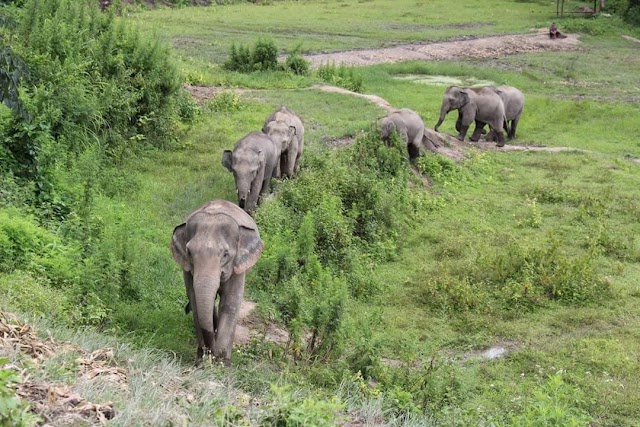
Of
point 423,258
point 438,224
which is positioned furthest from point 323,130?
point 423,258

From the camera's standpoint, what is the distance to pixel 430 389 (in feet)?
26.5

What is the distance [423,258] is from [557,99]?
51.5 ft

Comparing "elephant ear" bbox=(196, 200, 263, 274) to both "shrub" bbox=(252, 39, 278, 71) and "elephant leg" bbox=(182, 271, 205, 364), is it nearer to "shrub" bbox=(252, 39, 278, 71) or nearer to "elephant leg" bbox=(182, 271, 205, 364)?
"elephant leg" bbox=(182, 271, 205, 364)

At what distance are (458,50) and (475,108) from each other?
1595 cm

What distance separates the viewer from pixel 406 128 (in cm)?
1714

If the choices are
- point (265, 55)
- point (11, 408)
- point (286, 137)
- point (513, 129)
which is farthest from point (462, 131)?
point (11, 408)

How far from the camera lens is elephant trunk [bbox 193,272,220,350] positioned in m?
7.66

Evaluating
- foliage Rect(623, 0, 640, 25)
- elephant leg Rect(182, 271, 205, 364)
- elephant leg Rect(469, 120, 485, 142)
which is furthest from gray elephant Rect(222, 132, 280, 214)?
foliage Rect(623, 0, 640, 25)

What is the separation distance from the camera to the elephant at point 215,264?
7762 millimetres

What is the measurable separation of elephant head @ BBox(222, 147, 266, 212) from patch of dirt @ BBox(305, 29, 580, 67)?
17.7 meters

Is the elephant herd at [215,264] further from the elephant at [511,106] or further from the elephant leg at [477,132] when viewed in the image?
the elephant at [511,106]

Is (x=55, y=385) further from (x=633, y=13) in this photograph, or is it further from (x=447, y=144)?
(x=633, y=13)

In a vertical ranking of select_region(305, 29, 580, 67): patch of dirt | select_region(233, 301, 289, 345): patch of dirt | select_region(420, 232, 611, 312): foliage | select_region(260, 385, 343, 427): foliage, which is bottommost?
select_region(420, 232, 611, 312): foliage

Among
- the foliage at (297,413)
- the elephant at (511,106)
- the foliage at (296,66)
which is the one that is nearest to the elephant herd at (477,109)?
the elephant at (511,106)
